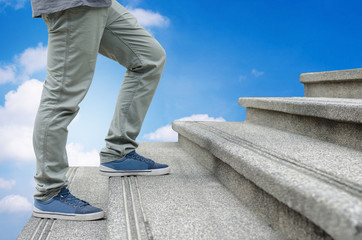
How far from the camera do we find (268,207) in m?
1.09

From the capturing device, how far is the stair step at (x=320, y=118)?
4.60 feet

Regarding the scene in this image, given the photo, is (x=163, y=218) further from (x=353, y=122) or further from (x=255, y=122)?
(x=255, y=122)

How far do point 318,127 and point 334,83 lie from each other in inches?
44.2

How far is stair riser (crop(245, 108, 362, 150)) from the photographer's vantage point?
142cm

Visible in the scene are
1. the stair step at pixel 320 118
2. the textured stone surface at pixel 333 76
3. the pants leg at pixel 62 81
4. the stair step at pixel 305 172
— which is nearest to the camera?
the stair step at pixel 305 172

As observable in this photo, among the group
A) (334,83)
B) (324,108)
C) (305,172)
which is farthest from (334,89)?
(305,172)

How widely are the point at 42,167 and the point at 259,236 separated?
0.89 metres

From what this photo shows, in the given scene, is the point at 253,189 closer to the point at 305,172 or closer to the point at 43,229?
the point at 305,172

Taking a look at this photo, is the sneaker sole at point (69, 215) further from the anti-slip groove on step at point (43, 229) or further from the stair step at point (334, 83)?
the stair step at point (334, 83)

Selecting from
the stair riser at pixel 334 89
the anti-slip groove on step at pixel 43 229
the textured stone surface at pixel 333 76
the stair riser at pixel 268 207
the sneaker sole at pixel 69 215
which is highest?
the textured stone surface at pixel 333 76

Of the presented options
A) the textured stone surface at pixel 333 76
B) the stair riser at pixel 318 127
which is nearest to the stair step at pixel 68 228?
the stair riser at pixel 318 127

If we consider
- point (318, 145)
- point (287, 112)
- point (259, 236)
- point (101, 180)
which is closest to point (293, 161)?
point (259, 236)

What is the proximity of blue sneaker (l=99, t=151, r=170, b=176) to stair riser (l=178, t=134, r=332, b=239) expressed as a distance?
0.29 m

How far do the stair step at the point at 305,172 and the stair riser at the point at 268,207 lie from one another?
0.20 feet
